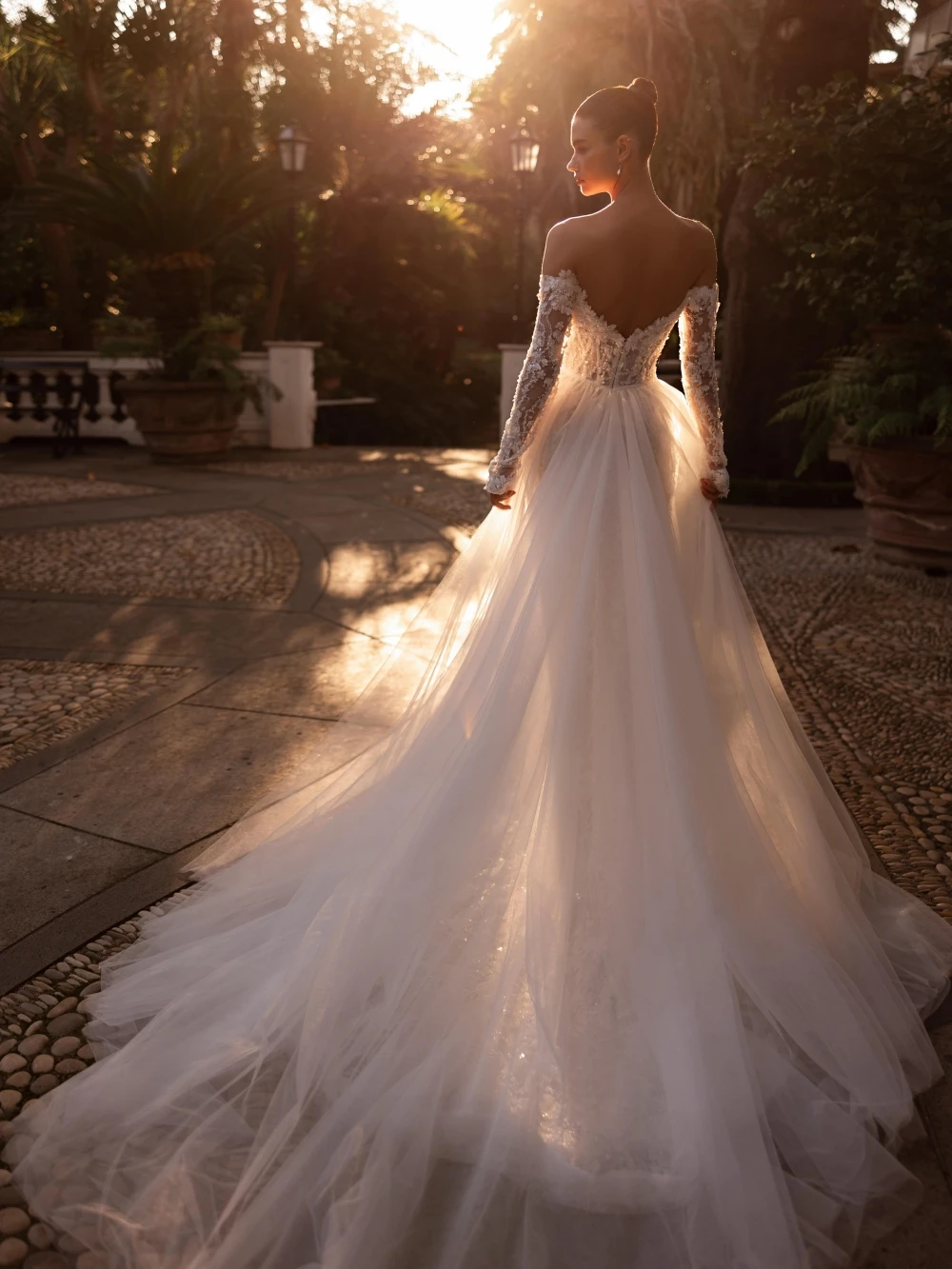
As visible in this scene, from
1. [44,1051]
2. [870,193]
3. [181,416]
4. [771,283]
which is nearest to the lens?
[44,1051]

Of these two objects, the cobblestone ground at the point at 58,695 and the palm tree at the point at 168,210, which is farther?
the palm tree at the point at 168,210

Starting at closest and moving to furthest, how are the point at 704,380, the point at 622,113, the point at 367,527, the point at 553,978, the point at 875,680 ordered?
the point at 553,978
the point at 622,113
the point at 704,380
the point at 875,680
the point at 367,527

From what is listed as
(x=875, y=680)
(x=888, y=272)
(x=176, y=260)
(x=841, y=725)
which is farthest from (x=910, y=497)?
(x=176, y=260)

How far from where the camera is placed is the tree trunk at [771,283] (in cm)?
997

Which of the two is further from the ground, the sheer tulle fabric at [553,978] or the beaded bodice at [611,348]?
the beaded bodice at [611,348]

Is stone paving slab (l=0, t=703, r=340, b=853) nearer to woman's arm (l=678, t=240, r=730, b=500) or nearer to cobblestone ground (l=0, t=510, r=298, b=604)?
woman's arm (l=678, t=240, r=730, b=500)

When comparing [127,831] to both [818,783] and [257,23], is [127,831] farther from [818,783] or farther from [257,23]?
[257,23]

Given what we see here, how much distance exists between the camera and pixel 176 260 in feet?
47.4

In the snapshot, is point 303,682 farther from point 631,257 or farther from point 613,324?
point 631,257

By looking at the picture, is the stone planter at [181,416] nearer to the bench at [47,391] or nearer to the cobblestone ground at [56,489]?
the cobblestone ground at [56,489]

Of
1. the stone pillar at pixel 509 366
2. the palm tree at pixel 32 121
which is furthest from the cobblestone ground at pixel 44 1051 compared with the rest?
the palm tree at pixel 32 121

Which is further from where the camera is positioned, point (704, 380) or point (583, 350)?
point (704, 380)

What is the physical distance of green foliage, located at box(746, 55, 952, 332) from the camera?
7.24m

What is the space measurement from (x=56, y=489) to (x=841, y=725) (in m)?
9.11
